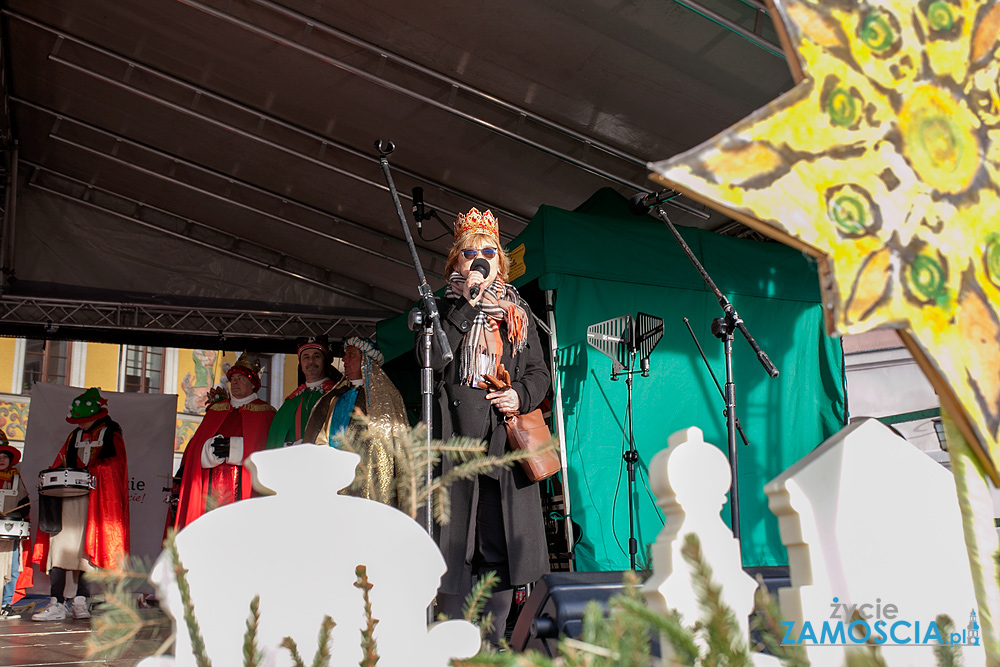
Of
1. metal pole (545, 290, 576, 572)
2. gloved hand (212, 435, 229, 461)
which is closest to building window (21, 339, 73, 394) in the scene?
gloved hand (212, 435, 229, 461)

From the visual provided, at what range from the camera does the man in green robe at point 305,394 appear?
4.96 meters

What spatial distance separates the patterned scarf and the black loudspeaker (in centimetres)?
106

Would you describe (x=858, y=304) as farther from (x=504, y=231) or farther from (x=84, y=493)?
(x=84, y=493)

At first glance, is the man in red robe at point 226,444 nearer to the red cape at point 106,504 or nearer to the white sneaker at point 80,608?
the red cape at point 106,504

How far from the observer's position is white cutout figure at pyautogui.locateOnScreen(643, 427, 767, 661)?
2.52 ft

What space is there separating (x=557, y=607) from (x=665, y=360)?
2922 mm

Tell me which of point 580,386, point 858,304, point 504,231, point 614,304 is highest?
point 504,231

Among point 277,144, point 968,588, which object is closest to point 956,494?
point 968,588

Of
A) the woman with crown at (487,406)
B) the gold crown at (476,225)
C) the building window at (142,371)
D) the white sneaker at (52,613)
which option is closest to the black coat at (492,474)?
the woman with crown at (487,406)

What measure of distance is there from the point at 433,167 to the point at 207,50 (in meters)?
1.44

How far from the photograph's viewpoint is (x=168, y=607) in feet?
2.20

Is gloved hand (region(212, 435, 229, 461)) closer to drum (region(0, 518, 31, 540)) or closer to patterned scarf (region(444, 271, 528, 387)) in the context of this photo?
drum (region(0, 518, 31, 540))

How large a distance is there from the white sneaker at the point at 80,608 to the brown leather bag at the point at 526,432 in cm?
423

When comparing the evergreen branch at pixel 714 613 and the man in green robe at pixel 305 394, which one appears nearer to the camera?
the evergreen branch at pixel 714 613
